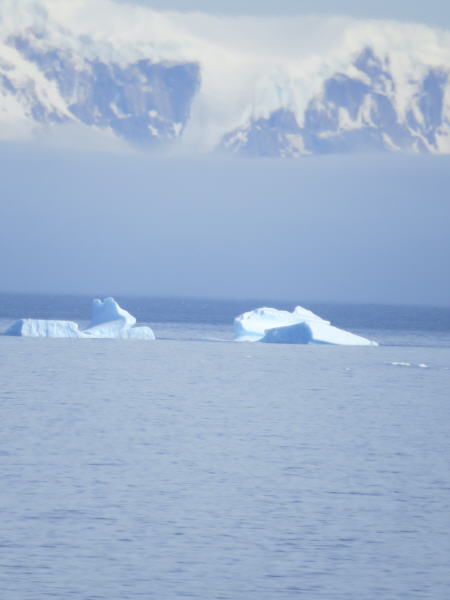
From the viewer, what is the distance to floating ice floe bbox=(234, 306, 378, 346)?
4919cm

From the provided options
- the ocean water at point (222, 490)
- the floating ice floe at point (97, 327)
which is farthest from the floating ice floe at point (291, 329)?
the ocean water at point (222, 490)

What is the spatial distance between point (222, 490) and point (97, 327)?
38.1m

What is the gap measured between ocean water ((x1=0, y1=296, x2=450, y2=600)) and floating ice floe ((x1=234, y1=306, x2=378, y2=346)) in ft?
32.3

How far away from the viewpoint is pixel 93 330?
5584 centimetres

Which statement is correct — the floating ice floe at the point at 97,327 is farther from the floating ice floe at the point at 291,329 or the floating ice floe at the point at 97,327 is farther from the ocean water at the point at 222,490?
the ocean water at the point at 222,490

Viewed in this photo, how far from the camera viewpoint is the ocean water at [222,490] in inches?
492

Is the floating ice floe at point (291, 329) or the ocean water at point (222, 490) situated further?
the floating ice floe at point (291, 329)

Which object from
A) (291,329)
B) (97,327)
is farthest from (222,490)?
(97,327)

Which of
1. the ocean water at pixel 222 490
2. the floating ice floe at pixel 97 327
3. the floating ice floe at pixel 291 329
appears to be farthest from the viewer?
the floating ice floe at pixel 97 327

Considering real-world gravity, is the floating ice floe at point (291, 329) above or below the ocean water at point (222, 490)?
above

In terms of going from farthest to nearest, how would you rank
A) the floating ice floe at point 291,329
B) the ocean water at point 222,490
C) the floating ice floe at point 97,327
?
the floating ice floe at point 97,327
the floating ice floe at point 291,329
the ocean water at point 222,490

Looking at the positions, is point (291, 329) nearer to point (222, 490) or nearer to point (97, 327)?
point (97, 327)

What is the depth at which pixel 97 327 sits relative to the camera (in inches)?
2179

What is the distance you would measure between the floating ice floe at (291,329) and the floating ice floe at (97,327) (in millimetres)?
4415
